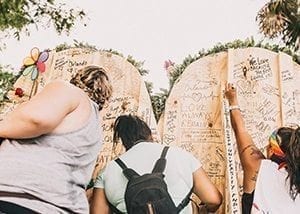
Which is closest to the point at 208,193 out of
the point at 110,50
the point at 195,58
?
the point at 195,58

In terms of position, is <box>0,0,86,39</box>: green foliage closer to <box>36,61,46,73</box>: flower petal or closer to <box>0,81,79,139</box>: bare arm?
<box>36,61,46,73</box>: flower petal

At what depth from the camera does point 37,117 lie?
3.27 feet

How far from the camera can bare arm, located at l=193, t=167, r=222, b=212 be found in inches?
58.0

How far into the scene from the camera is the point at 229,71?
1.61 meters

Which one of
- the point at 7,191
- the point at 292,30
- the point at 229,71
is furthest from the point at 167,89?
the point at 7,191

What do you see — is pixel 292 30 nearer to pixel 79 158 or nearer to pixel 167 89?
pixel 167 89

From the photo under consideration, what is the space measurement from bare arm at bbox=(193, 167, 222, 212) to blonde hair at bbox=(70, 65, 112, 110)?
14.1 inches

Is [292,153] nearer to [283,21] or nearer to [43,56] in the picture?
[283,21]

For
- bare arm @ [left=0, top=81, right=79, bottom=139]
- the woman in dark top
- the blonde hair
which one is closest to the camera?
bare arm @ [left=0, top=81, right=79, bottom=139]

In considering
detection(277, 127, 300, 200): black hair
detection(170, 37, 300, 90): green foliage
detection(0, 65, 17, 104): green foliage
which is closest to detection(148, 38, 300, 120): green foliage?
detection(170, 37, 300, 90): green foliage

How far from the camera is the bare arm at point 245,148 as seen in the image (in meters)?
1.47

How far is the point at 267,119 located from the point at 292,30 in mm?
304

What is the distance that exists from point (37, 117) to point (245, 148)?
0.72 m

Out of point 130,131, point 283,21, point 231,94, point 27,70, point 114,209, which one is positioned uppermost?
point 283,21
